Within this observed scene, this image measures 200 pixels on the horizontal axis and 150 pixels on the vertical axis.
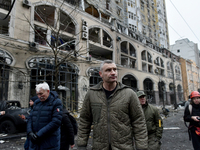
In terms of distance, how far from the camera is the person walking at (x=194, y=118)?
3242 millimetres

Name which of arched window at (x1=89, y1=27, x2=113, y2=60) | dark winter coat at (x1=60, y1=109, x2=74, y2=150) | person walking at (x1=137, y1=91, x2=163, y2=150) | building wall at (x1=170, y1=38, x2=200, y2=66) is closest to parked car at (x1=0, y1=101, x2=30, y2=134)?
dark winter coat at (x1=60, y1=109, x2=74, y2=150)

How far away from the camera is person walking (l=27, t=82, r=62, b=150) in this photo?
242cm

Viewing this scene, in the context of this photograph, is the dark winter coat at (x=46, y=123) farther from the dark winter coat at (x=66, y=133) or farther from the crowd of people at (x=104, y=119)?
the dark winter coat at (x=66, y=133)

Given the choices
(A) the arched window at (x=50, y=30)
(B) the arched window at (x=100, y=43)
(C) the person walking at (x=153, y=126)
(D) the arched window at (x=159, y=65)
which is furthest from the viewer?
(D) the arched window at (x=159, y=65)

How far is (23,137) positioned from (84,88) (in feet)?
35.6

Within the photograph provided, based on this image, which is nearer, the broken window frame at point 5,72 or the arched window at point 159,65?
the broken window frame at point 5,72

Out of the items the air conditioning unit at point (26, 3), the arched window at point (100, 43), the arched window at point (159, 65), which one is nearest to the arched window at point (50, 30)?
the air conditioning unit at point (26, 3)

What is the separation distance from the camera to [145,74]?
92.6ft

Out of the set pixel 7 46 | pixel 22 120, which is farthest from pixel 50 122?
pixel 7 46

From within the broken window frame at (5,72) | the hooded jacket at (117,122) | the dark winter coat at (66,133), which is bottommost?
the dark winter coat at (66,133)

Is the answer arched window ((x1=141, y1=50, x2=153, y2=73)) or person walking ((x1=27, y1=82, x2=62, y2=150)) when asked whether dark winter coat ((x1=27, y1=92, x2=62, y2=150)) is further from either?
arched window ((x1=141, y1=50, x2=153, y2=73))

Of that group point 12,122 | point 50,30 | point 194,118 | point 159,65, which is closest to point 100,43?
point 50,30

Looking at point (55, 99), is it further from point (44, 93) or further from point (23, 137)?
point (23, 137)

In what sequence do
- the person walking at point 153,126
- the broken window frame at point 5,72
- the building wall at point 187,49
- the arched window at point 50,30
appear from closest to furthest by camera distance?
the person walking at point 153,126 < the broken window frame at point 5,72 < the arched window at point 50,30 < the building wall at point 187,49
